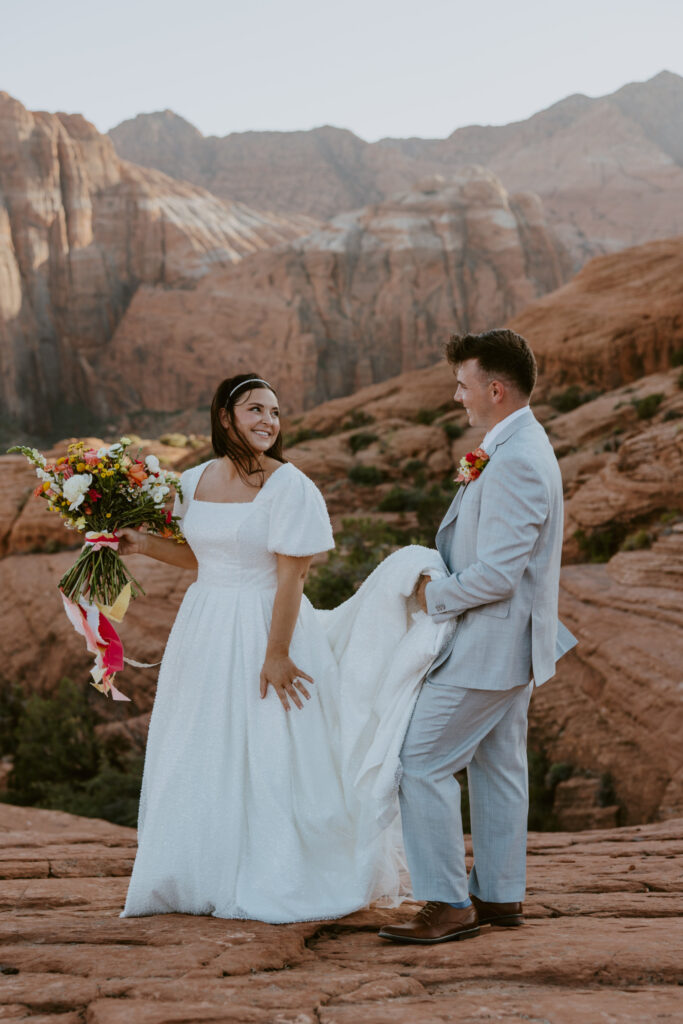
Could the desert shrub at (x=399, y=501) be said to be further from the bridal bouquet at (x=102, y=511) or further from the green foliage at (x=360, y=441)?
the bridal bouquet at (x=102, y=511)

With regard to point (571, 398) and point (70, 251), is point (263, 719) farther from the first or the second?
point (70, 251)

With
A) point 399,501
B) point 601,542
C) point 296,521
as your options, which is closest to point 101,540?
point 296,521

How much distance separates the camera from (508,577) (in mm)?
2834

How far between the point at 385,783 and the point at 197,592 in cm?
105

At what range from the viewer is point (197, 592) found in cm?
347

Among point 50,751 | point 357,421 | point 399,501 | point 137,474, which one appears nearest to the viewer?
point 137,474

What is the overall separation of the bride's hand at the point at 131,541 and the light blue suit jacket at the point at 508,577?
4.24 ft

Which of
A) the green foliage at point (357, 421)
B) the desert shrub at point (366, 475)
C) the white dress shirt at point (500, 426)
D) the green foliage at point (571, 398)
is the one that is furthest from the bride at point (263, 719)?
the green foliage at point (357, 421)

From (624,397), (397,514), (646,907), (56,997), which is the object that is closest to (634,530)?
(397,514)

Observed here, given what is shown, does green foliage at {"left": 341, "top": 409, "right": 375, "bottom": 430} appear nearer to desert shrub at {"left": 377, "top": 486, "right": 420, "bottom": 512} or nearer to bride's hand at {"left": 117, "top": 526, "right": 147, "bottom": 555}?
desert shrub at {"left": 377, "top": 486, "right": 420, "bottom": 512}

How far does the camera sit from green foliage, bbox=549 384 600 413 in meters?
23.3

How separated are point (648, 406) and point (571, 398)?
17.3 ft

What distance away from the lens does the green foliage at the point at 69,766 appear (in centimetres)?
1013

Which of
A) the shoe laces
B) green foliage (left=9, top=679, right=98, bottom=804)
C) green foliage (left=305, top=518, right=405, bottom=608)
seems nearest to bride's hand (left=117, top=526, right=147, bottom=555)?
the shoe laces
